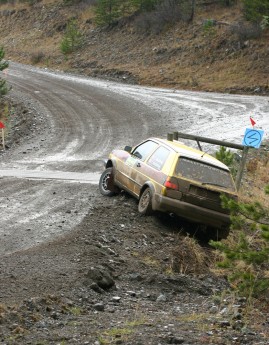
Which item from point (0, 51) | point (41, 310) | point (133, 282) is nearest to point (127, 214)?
point (133, 282)

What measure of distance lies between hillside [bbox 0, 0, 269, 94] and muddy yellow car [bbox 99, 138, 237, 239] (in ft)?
Answer: 77.9

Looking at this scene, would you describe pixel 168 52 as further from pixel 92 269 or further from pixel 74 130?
pixel 92 269

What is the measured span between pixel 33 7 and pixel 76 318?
56.7m

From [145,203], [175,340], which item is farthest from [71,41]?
[175,340]

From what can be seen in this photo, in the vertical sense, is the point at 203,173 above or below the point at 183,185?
above

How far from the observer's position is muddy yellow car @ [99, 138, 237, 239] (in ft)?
39.8

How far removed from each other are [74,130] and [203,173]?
44.9ft

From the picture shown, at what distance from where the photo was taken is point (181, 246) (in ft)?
37.8

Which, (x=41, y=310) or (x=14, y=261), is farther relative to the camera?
(x=14, y=261)

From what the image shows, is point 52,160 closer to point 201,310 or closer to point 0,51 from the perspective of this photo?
point 0,51

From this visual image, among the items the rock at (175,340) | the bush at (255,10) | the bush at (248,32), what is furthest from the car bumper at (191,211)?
the bush at (248,32)

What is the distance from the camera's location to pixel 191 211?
12.1m

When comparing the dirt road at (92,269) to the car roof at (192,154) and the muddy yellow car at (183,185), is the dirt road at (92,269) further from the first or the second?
the car roof at (192,154)

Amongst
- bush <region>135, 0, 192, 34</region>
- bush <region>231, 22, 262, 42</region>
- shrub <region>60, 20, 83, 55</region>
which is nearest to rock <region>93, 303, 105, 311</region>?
bush <region>231, 22, 262, 42</region>
